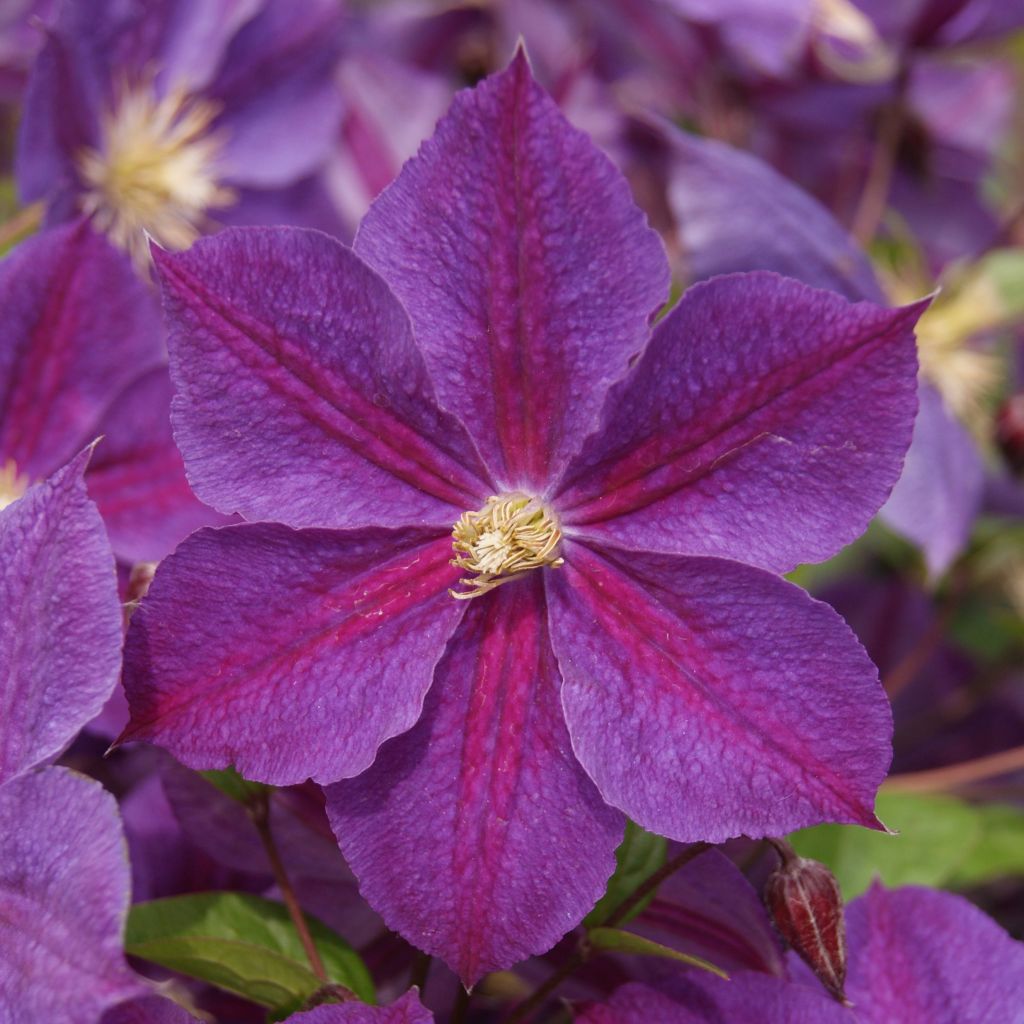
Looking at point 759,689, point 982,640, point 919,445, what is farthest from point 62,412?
point 982,640

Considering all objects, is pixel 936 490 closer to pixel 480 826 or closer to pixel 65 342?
pixel 480 826

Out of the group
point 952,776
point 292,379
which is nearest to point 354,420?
point 292,379

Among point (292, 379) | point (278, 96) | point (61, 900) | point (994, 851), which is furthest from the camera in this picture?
point (278, 96)

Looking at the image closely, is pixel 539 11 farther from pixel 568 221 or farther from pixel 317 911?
pixel 317 911

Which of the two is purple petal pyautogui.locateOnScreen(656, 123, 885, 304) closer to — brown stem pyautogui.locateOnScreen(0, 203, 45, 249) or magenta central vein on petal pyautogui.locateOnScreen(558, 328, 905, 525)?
magenta central vein on petal pyautogui.locateOnScreen(558, 328, 905, 525)

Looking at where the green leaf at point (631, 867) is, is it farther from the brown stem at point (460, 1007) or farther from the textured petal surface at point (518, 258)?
the textured petal surface at point (518, 258)

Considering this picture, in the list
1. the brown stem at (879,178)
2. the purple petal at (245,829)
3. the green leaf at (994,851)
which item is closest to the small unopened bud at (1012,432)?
the brown stem at (879,178)

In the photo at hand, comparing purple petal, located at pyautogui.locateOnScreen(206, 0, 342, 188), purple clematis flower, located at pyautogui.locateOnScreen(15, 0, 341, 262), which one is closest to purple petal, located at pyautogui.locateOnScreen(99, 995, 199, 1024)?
purple clematis flower, located at pyautogui.locateOnScreen(15, 0, 341, 262)
